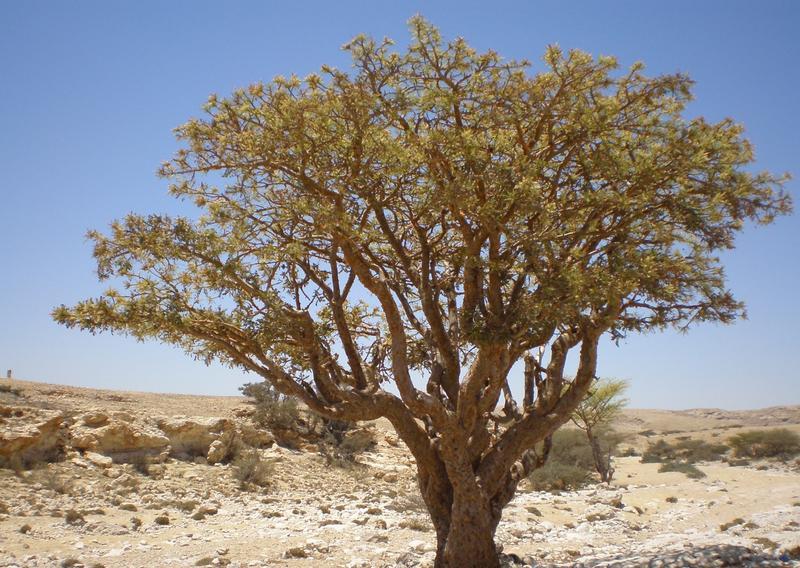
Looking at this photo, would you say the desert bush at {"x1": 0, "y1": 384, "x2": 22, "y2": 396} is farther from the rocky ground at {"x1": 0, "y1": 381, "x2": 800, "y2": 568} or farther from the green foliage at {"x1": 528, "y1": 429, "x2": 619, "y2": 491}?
the green foliage at {"x1": 528, "y1": 429, "x2": 619, "y2": 491}

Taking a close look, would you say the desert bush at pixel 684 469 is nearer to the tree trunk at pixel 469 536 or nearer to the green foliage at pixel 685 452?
the green foliage at pixel 685 452

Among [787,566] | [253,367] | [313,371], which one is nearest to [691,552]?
[787,566]

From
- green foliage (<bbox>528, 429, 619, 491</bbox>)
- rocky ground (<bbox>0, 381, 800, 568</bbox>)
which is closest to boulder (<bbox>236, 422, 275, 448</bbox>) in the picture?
rocky ground (<bbox>0, 381, 800, 568</bbox>)

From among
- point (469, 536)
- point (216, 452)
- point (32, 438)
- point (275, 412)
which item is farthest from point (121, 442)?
point (469, 536)

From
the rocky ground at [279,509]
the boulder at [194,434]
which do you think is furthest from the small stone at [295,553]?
the boulder at [194,434]

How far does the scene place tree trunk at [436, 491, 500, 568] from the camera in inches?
343

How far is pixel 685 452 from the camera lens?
36.8 metres

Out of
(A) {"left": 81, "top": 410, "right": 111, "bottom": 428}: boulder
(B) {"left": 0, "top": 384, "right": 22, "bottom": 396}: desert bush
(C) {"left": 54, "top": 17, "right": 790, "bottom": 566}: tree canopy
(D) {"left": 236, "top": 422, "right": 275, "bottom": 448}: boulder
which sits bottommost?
(D) {"left": 236, "top": 422, "right": 275, "bottom": 448}: boulder

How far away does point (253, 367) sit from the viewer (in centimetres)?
865

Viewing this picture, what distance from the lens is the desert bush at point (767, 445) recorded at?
32875mm

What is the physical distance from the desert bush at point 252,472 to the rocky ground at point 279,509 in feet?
0.89

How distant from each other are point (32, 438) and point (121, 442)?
9.49 ft

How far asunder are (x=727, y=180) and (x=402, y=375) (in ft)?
16.9

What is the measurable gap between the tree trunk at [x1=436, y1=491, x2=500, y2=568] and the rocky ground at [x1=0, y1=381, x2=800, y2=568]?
1562 millimetres
